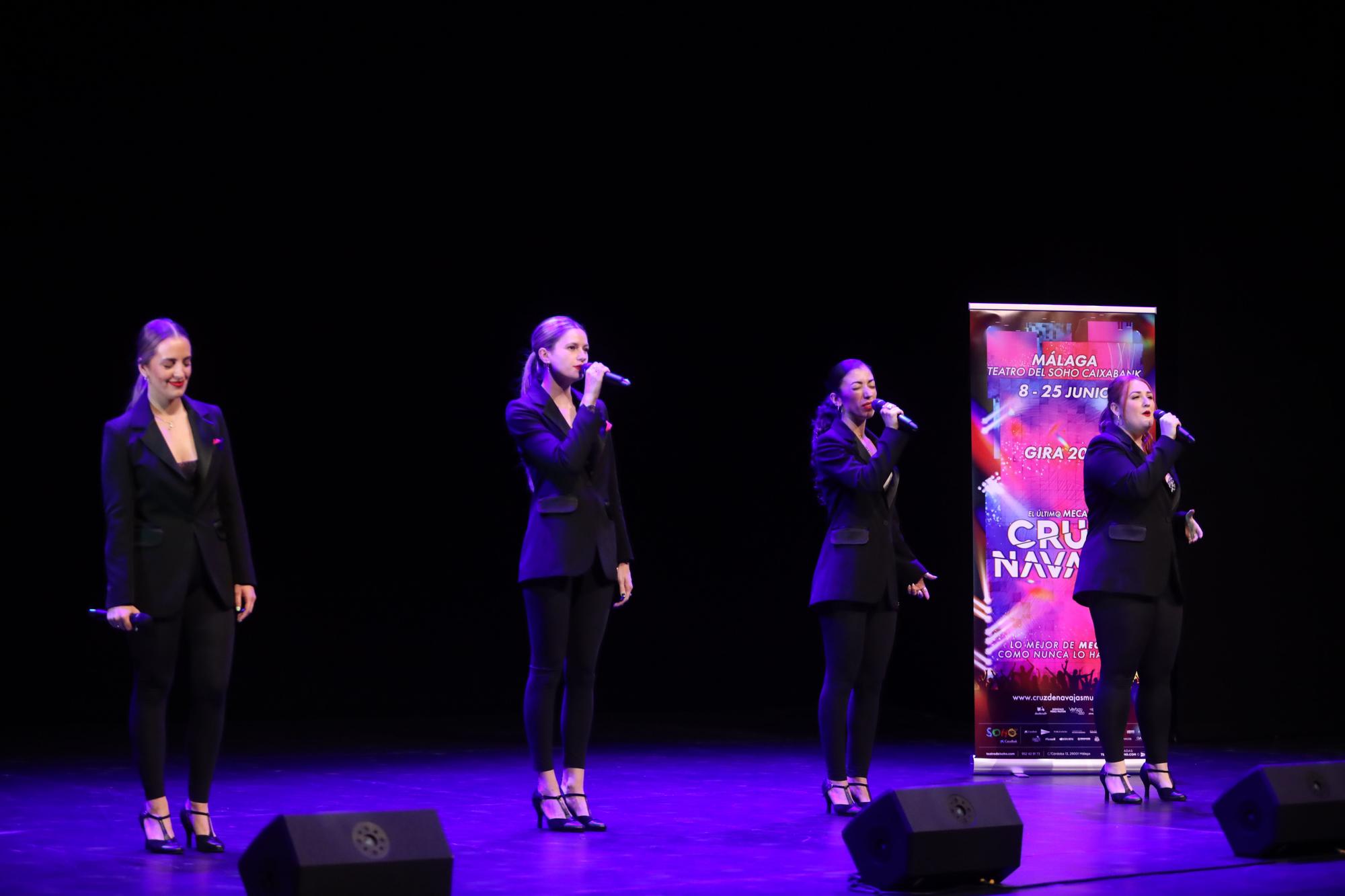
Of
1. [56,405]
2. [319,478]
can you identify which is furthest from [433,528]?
[56,405]

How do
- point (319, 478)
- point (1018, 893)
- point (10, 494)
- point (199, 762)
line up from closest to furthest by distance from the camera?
point (1018, 893)
point (199, 762)
point (10, 494)
point (319, 478)

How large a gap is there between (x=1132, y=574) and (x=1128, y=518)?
18 cm

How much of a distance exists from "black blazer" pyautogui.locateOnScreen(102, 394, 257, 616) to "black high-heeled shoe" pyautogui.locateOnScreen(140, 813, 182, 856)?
21.0 inches

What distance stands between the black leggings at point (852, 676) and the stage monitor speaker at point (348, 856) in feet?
6.21

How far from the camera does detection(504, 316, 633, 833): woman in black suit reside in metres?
4.55

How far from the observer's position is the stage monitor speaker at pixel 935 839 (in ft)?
11.9

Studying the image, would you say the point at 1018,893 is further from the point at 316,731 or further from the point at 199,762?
the point at 316,731

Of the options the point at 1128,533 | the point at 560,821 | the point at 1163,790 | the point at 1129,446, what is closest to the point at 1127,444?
the point at 1129,446

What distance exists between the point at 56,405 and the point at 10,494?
0.42 meters

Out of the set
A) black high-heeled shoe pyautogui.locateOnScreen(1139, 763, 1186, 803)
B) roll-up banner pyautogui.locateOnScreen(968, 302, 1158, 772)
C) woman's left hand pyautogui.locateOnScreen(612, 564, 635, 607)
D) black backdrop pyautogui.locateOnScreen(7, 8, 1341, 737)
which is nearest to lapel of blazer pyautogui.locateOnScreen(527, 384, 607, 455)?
woman's left hand pyautogui.locateOnScreen(612, 564, 635, 607)

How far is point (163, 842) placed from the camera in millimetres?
4160

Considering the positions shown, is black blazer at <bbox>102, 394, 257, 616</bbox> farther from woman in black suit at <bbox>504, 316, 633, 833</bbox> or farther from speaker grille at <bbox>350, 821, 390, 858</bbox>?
speaker grille at <bbox>350, 821, 390, 858</bbox>

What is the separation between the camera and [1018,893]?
3707 mm

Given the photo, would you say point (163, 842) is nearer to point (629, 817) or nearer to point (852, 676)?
point (629, 817)
